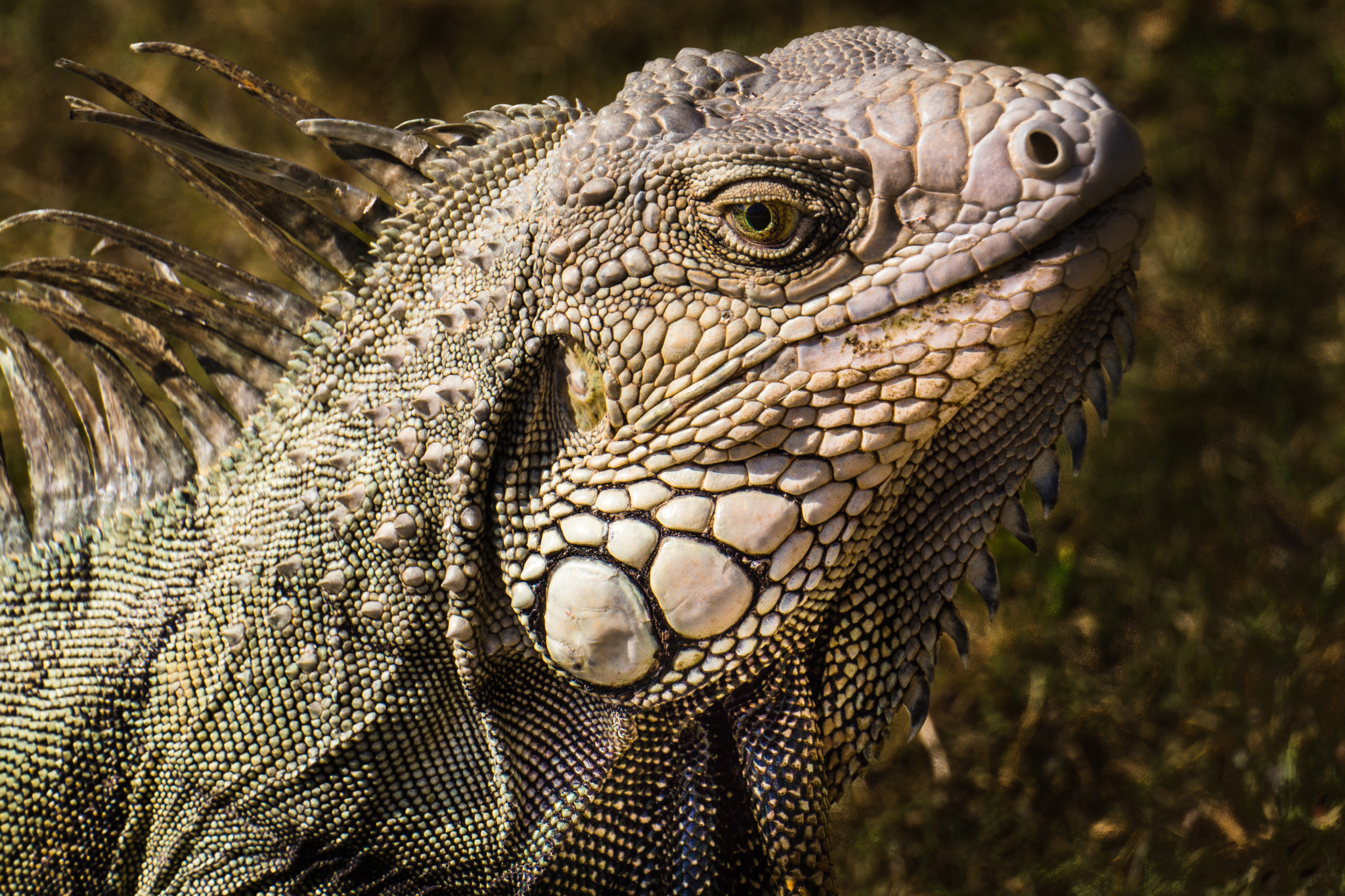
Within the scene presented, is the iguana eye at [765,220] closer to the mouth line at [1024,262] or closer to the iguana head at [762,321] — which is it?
the iguana head at [762,321]

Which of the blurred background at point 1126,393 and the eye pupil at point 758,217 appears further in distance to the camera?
Answer: the blurred background at point 1126,393

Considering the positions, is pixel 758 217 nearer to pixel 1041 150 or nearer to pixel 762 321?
pixel 762 321

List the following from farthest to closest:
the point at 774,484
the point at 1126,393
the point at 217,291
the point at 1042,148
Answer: the point at 1126,393
the point at 217,291
the point at 774,484
the point at 1042,148

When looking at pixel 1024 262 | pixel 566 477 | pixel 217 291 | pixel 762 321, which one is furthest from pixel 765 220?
pixel 217 291

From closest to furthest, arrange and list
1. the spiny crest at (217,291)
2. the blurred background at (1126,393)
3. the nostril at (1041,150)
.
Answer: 1. the nostril at (1041,150)
2. the spiny crest at (217,291)
3. the blurred background at (1126,393)

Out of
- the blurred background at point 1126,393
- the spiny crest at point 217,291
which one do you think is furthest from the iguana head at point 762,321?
the blurred background at point 1126,393

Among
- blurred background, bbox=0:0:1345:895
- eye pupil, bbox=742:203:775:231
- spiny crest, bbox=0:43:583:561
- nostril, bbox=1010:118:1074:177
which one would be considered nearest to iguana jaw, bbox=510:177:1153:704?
nostril, bbox=1010:118:1074:177

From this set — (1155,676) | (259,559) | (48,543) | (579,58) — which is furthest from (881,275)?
(579,58)
